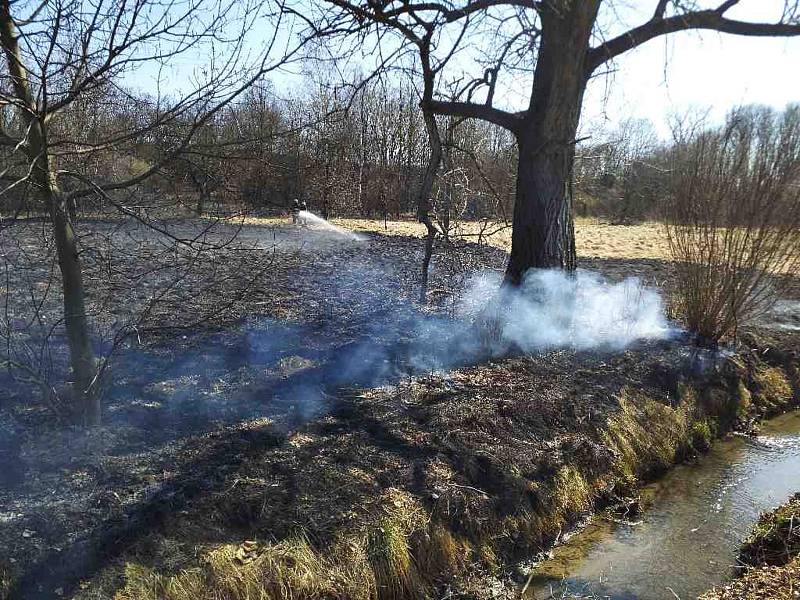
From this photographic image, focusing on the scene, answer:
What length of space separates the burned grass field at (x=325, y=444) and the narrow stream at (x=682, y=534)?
0.22 meters

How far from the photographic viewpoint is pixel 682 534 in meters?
5.12

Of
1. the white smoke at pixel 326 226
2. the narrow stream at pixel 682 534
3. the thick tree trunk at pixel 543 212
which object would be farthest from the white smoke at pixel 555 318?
the white smoke at pixel 326 226

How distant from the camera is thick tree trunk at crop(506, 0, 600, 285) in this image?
22.5ft

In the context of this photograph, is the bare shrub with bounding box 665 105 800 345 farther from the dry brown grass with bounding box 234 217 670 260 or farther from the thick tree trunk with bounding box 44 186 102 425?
the thick tree trunk with bounding box 44 186 102 425

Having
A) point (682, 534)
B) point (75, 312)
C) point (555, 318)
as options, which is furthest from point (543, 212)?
point (75, 312)

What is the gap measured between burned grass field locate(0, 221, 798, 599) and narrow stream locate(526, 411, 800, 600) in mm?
221

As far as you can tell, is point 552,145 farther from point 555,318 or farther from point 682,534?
point 682,534

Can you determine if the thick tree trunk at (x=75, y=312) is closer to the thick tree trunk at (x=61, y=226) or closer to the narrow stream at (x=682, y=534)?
the thick tree trunk at (x=61, y=226)

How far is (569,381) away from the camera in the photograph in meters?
6.48

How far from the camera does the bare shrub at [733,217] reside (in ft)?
22.3

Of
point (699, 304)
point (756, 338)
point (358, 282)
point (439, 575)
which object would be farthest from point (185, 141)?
point (756, 338)

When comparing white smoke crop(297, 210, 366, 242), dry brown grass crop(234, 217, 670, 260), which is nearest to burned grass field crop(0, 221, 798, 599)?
dry brown grass crop(234, 217, 670, 260)

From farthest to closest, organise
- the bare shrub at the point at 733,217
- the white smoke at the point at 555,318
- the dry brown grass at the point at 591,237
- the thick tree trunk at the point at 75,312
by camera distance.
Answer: the dry brown grass at the point at 591,237, the white smoke at the point at 555,318, the bare shrub at the point at 733,217, the thick tree trunk at the point at 75,312

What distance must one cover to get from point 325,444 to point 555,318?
12.9 ft
